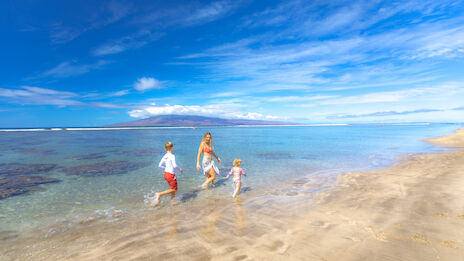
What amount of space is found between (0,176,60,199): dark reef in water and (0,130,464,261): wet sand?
607 cm

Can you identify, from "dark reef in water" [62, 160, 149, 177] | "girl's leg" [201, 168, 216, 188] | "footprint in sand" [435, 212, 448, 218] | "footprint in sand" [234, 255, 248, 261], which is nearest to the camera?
"footprint in sand" [234, 255, 248, 261]

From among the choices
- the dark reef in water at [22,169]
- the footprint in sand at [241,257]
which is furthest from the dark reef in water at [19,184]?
the footprint in sand at [241,257]

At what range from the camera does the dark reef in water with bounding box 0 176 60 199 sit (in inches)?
423

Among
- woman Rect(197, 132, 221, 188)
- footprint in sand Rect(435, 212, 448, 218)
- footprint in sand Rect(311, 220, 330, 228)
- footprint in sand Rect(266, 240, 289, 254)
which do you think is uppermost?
woman Rect(197, 132, 221, 188)

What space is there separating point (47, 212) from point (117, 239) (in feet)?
15.2

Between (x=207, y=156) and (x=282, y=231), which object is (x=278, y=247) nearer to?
(x=282, y=231)

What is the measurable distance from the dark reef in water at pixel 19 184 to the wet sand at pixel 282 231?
19.9 feet

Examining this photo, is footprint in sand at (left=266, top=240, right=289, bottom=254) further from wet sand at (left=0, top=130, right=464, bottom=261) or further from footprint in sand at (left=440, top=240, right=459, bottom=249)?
footprint in sand at (left=440, top=240, right=459, bottom=249)

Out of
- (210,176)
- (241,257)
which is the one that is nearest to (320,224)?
(241,257)

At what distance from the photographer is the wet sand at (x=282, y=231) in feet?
16.0

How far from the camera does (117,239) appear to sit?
5.83 metres

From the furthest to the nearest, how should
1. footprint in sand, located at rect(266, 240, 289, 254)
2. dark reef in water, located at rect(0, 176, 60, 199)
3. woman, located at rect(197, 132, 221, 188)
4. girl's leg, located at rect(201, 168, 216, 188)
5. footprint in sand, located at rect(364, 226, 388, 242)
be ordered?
girl's leg, located at rect(201, 168, 216, 188), woman, located at rect(197, 132, 221, 188), dark reef in water, located at rect(0, 176, 60, 199), footprint in sand, located at rect(364, 226, 388, 242), footprint in sand, located at rect(266, 240, 289, 254)

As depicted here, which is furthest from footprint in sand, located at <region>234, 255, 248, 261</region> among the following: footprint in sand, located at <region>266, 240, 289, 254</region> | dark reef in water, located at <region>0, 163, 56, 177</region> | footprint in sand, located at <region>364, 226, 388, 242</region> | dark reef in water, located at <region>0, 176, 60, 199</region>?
dark reef in water, located at <region>0, 163, 56, 177</region>

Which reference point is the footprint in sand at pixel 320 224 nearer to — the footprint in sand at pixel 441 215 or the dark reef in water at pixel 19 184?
the footprint in sand at pixel 441 215
